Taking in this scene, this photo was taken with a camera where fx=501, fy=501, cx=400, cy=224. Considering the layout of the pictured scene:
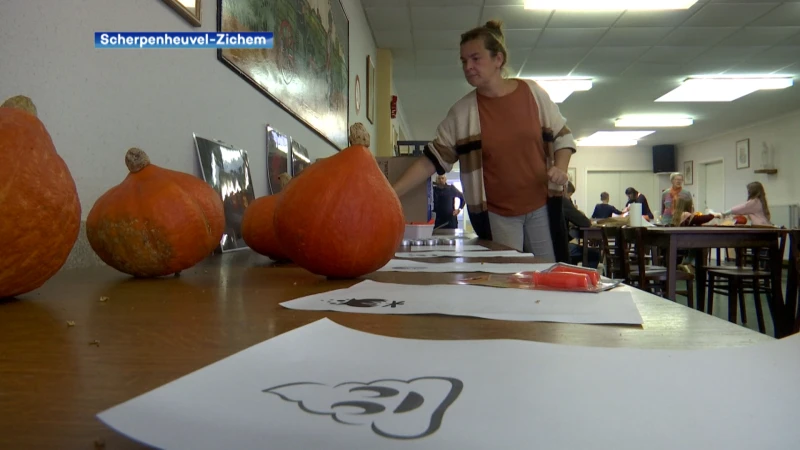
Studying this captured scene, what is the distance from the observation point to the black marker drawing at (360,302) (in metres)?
0.45

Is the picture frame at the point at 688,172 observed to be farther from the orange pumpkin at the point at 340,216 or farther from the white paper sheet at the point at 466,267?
the orange pumpkin at the point at 340,216

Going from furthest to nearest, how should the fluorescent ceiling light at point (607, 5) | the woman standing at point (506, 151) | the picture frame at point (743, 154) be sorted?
1. the picture frame at point (743, 154)
2. the fluorescent ceiling light at point (607, 5)
3. the woman standing at point (506, 151)

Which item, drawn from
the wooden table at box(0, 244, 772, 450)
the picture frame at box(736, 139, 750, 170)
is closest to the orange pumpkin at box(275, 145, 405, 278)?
the wooden table at box(0, 244, 772, 450)

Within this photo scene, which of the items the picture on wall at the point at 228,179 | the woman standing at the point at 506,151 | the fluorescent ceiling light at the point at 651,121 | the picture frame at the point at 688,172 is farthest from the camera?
the picture frame at the point at 688,172

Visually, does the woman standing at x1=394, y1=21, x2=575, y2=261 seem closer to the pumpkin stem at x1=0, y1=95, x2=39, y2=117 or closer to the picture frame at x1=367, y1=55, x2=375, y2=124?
the pumpkin stem at x1=0, y1=95, x2=39, y2=117

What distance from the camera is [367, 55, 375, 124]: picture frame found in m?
4.20

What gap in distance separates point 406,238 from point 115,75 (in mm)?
835

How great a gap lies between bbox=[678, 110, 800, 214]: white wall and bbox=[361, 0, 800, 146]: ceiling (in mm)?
1106

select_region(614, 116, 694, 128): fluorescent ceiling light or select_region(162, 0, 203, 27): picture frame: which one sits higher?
select_region(614, 116, 694, 128): fluorescent ceiling light

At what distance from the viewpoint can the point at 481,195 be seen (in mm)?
1711

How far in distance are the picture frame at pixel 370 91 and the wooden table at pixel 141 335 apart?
3.77 m

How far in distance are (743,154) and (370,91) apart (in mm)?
7893

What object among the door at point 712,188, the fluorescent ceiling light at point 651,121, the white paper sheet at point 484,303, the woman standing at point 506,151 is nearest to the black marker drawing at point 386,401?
the white paper sheet at point 484,303

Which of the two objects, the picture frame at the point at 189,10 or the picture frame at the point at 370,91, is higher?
the picture frame at the point at 370,91
